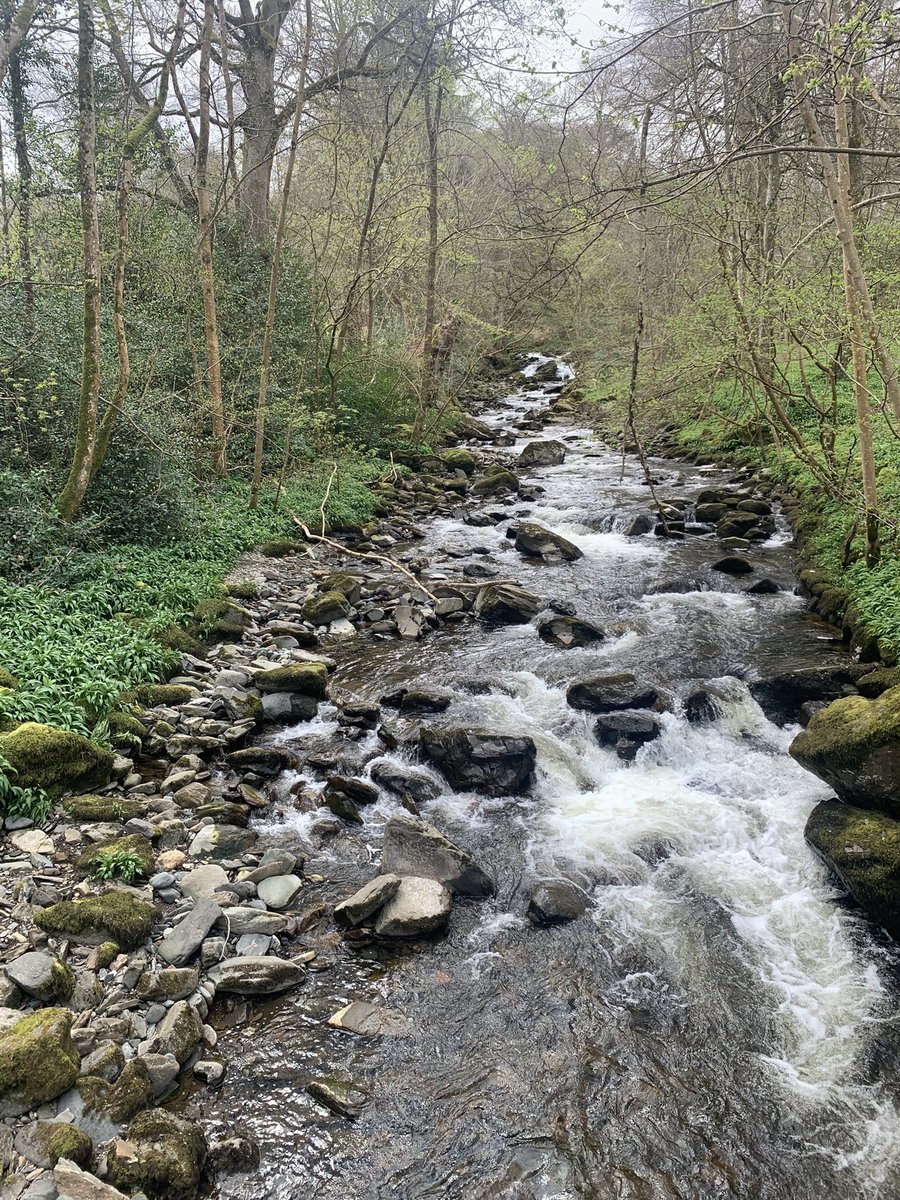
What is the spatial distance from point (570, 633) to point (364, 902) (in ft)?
19.0

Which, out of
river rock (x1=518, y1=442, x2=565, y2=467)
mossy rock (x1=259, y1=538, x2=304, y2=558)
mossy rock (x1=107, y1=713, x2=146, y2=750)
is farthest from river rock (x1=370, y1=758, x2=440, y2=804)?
river rock (x1=518, y1=442, x2=565, y2=467)

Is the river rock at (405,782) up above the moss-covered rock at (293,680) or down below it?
below

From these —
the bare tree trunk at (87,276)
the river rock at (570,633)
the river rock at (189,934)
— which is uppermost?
the bare tree trunk at (87,276)

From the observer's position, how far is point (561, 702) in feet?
27.5

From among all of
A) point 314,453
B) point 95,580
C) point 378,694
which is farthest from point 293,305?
point 378,694

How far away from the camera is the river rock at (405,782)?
6.79m

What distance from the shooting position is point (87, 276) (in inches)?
321

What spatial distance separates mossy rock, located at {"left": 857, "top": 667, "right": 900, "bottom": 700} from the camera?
23.9ft

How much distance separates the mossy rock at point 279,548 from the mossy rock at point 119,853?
7637 mm

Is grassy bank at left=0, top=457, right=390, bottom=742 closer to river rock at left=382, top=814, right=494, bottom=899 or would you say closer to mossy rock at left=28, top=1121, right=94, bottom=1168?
river rock at left=382, top=814, right=494, bottom=899

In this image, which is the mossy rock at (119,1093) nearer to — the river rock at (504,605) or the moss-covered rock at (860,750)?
the moss-covered rock at (860,750)

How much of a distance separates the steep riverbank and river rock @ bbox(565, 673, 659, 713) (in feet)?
0.12

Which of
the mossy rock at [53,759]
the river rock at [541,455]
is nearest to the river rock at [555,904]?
the mossy rock at [53,759]

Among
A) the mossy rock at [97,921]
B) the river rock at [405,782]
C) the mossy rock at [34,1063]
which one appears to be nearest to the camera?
the mossy rock at [34,1063]
